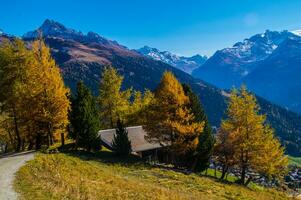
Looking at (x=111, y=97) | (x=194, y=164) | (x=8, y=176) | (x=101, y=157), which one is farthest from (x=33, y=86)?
(x=194, y=164)

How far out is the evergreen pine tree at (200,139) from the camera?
5900 cm

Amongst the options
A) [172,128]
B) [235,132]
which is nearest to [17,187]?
[172,128]

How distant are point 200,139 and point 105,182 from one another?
2907cm

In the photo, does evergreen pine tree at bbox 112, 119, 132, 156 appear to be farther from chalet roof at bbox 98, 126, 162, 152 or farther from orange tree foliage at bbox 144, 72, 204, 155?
chalet roof at bbox 98, 126, 162, 152

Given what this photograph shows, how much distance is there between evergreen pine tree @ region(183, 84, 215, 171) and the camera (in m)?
59.0

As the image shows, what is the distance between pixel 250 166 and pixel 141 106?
95.0ft

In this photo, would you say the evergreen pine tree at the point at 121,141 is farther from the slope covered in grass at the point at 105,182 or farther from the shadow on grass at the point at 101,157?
the slope covered in grass at the point at 105,182

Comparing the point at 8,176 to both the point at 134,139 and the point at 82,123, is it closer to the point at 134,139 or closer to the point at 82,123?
the point at 82,123

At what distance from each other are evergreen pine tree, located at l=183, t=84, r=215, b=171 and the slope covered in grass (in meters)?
12.7

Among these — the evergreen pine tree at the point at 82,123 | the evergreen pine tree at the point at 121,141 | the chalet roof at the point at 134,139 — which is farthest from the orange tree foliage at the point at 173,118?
the chalet roof at the point at 134,139

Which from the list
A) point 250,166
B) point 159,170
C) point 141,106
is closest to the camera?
point 159,170

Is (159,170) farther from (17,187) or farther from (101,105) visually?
(101,105)

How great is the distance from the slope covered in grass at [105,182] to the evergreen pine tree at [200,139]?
12.7 m

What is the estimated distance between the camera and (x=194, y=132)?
2127 inches
